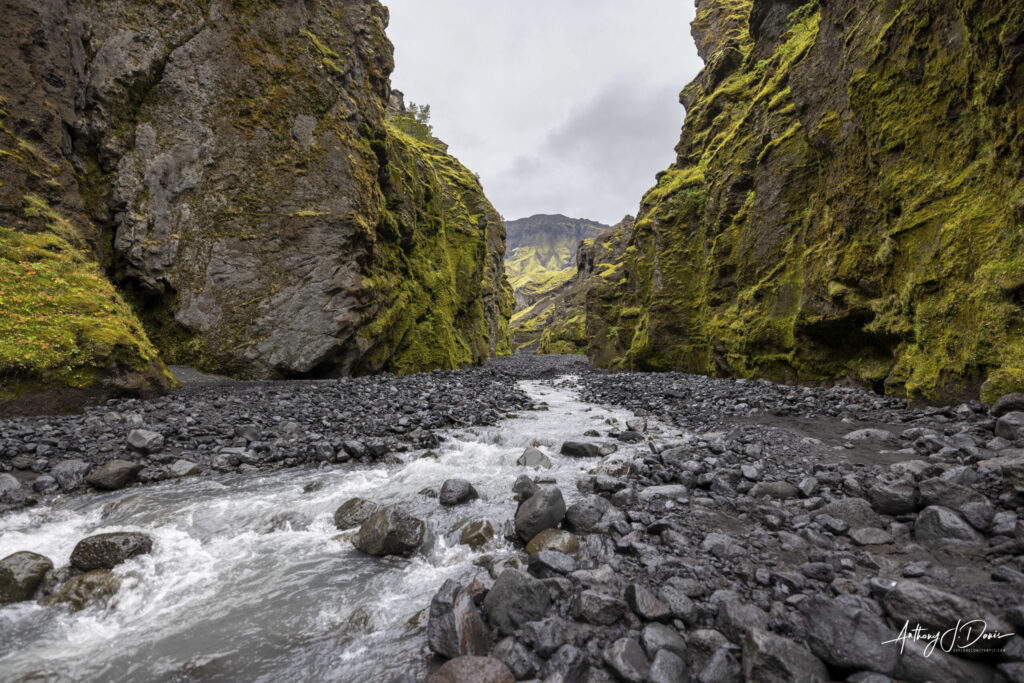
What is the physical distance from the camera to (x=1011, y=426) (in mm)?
5430

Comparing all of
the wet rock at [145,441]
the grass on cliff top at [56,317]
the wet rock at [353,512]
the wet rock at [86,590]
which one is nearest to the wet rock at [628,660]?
the wet rock at [353,512]

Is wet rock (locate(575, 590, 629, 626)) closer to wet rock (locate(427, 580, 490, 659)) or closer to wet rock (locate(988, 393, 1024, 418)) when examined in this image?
wet rock (locate(427, 580, 490, 659))

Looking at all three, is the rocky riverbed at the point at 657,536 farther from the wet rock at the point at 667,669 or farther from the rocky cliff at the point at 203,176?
the rocky cliff at the point at 203,176

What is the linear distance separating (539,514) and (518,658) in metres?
1.88

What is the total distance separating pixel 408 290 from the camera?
2322 centimetres

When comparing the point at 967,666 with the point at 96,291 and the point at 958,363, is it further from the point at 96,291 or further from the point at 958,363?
the point at 96,291

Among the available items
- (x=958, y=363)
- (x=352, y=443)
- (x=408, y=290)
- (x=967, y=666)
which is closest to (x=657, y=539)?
(x=967, y=666)

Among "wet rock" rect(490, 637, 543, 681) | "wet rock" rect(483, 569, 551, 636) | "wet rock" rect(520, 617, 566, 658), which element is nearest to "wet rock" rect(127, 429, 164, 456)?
"wet rock" rect(483, 569, 551, 636)

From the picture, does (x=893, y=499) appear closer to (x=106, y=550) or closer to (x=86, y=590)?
(x=86, y=590)

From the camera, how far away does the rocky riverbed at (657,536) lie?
2416 millimetres

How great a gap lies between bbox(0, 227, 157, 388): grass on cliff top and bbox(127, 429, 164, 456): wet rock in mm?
3852

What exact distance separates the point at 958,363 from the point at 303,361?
19.1 metres

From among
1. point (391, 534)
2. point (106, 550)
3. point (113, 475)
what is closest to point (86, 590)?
point (106, 550)

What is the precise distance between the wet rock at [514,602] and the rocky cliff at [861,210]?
29.7 ft
